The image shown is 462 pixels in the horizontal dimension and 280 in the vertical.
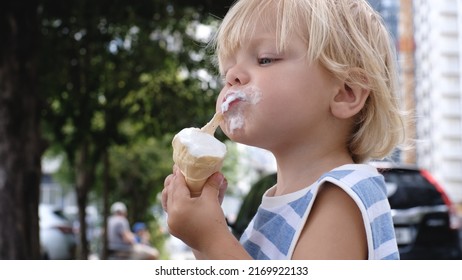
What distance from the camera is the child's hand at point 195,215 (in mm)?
1329

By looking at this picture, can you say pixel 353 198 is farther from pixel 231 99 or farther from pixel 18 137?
pixel 18 137

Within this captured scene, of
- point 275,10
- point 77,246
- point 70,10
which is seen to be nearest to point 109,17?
point 70,10

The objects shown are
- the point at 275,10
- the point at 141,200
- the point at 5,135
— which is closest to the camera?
the point at 275,10

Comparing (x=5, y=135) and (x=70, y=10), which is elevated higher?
(x=70, y=10)

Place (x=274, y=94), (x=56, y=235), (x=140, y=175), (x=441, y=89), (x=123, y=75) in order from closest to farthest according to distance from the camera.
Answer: (x=274, y=94) → (x=123, y=75) → (x=56, y=235) → (x=140, y=175) → (x=441, y=89)

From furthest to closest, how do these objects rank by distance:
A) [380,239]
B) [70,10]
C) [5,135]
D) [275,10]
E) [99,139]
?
[99,139]
[70,10]
[5,135]
[275,10]
[380,239]

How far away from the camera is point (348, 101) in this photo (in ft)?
4.91

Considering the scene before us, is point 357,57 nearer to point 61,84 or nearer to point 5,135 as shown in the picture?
point 5,135

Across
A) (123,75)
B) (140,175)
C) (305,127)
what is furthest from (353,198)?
(140,175)

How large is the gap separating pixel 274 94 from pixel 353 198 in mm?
261

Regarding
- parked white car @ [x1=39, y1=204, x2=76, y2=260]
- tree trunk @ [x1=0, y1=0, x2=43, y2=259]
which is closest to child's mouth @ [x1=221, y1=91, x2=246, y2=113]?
tree trunk @ [x1=0, y1=0, x2=43, y2=259]

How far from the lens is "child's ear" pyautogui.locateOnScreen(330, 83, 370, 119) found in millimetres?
1480

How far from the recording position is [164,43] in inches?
368

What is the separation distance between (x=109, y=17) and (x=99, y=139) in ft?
6.51
